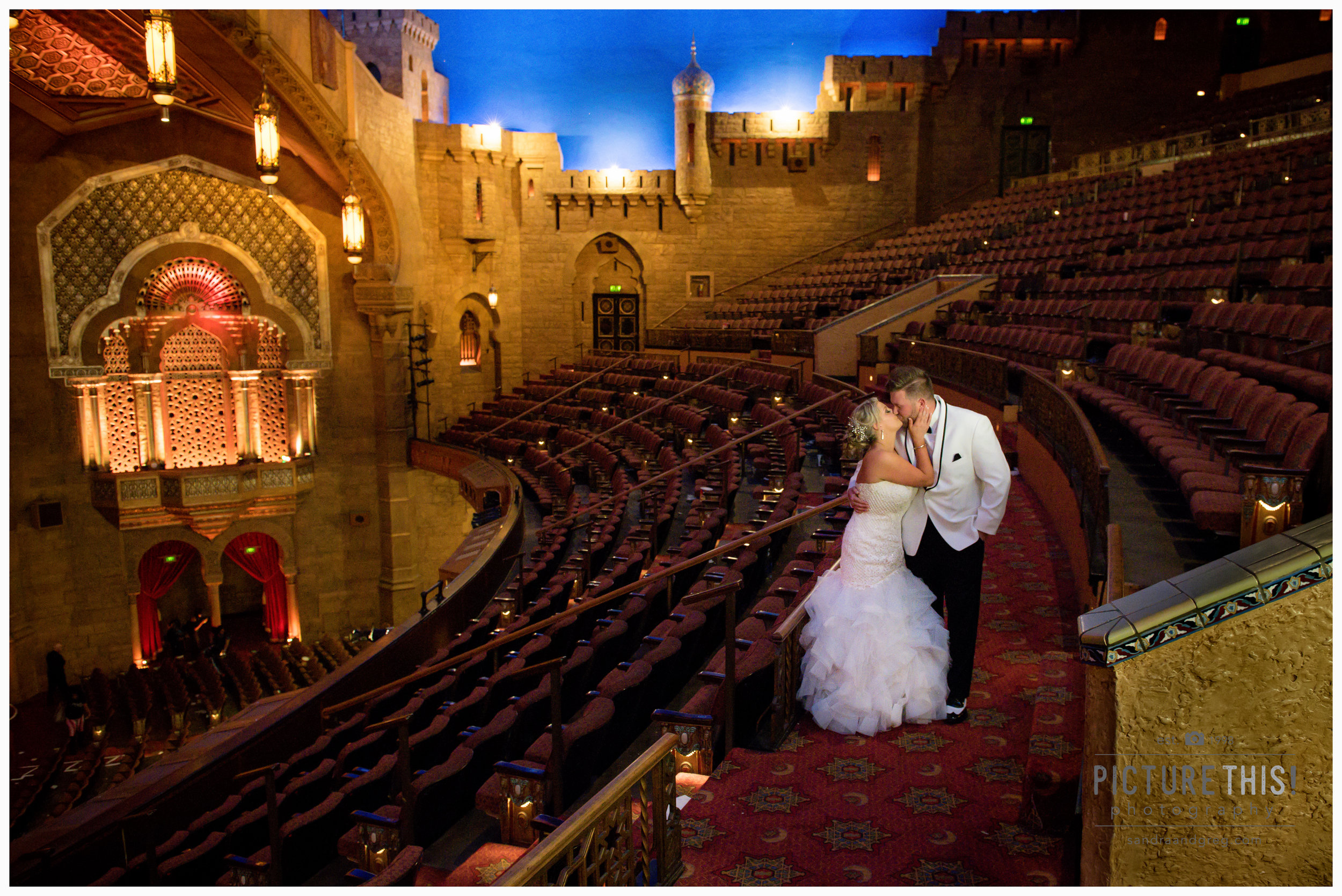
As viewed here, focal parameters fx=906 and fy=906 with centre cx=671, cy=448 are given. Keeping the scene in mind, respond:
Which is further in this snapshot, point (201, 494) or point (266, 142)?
point (201, 494)

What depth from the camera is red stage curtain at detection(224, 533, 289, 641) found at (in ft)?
48.0

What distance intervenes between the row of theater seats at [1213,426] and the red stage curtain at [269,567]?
12.4 meters

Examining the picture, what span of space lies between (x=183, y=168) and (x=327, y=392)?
12.6ft

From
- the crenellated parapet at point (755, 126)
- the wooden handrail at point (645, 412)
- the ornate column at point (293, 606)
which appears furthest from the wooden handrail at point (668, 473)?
the crenellated parapet at point (755, 126)

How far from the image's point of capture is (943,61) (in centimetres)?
2052

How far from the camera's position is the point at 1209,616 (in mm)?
1942

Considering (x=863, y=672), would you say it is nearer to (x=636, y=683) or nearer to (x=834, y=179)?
(x=636, y=683)

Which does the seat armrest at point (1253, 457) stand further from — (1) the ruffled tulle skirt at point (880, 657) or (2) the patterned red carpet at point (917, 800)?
(1) the ruffled tulle skirt at point (880, 657)

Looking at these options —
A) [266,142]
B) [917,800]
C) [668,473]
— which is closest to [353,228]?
[266,142]

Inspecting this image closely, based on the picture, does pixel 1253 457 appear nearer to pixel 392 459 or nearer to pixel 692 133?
pixel 392 459

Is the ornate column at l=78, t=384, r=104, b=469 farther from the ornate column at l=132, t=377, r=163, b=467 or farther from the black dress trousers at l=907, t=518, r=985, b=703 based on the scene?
the black dress trousers at l=907, t=518, r=985, b=703

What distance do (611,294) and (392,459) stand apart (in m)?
7.44

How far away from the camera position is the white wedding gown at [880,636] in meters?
3.12

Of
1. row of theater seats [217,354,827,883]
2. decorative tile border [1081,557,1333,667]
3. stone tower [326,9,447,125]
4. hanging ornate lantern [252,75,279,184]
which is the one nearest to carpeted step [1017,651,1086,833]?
decorative tile border [1081,557,1333,667]
